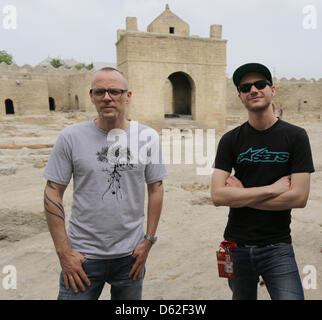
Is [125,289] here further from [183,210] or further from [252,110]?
[183,210]

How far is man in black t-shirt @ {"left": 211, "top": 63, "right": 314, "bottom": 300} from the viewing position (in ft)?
6.50

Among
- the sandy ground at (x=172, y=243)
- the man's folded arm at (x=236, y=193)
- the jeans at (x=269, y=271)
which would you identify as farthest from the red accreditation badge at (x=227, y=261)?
the sandy ground at (x=172, y=243)

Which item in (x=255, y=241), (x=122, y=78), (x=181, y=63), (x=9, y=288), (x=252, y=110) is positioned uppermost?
(x=181, y=63)

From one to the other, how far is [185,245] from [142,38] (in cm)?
1343

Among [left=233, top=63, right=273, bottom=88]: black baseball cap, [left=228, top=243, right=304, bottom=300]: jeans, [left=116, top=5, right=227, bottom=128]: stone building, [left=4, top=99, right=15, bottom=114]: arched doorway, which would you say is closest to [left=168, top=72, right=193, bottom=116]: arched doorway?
[left=116, top=5, right=227, bottom=128]: stone building

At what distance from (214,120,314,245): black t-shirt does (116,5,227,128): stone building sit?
1403 centimetres

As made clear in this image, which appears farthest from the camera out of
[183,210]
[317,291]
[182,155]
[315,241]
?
[182,155]

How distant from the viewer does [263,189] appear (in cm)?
200

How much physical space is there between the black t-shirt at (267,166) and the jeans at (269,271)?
0.07 m

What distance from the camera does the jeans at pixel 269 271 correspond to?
1872 millimetres

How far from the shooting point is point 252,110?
210 cm

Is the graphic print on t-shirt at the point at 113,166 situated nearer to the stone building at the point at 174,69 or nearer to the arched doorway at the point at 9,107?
the stone building at the point at 174,69

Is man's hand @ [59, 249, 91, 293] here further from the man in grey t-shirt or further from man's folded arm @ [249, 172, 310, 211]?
man's folded arm @ [249, 172, 310, 211]
